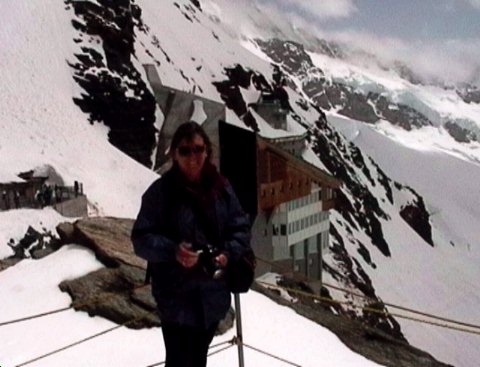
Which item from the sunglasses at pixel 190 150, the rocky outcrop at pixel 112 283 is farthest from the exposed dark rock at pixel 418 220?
the sunglasses at pixel 190 150

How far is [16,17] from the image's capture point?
5538 cm

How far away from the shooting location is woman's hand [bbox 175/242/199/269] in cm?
434

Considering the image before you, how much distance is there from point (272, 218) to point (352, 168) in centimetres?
6886

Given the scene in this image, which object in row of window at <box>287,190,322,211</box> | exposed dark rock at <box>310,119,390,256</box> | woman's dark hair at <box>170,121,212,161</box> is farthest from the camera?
exposed dark rock at <box>310,119,390,256</box>

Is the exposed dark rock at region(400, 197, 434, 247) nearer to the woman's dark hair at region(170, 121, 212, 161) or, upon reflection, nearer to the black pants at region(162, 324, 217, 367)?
the black pants at region(162, 324, 217, 367)

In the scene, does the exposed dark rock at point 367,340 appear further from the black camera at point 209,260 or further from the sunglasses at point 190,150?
the sunglasses at point 190,150


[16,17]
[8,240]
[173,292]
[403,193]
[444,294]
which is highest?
[16,17]

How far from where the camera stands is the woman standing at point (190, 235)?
4551 millimetres

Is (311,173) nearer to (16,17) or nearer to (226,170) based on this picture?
(226,170)

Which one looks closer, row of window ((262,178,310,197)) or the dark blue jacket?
the dark blue jacket

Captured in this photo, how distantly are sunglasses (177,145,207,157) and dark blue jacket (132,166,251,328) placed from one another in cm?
14

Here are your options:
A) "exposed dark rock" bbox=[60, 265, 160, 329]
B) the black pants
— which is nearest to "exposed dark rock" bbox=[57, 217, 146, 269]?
"exposed dark rock" bbox=[60, 265, 160, 329]

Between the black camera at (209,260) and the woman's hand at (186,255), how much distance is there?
0.26 ft

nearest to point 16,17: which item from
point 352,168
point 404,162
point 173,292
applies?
point 173,292
